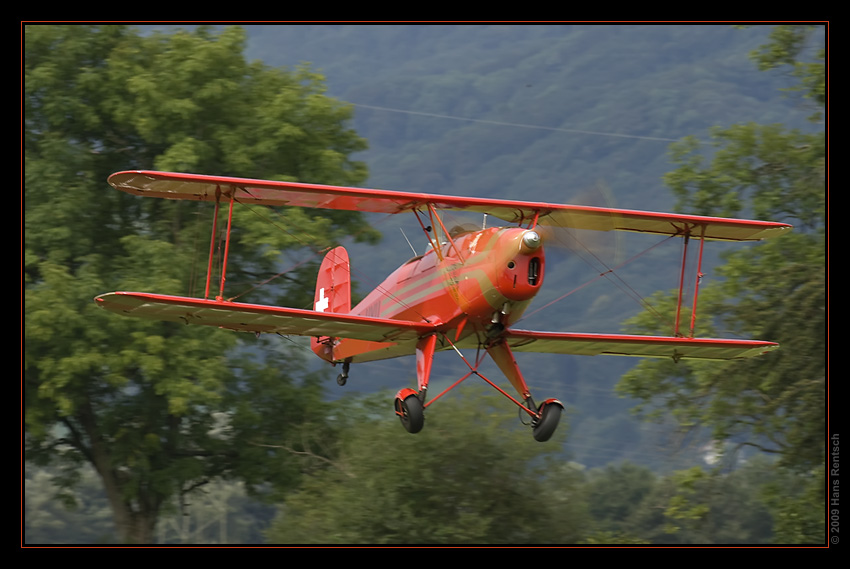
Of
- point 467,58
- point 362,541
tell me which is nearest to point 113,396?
point 362,541

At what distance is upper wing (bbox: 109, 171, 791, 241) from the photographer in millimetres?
11016

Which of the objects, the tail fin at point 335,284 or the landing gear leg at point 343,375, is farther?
the tail fin at point 335,284

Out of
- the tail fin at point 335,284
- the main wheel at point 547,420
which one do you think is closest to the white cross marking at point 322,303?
the tail fin at point 335,284

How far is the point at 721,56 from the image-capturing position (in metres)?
141

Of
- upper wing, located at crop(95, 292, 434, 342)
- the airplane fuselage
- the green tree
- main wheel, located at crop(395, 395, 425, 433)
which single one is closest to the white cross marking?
the green tree

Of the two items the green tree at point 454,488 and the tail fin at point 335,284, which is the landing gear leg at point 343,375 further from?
the green tree at point 454,488

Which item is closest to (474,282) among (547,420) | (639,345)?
(547,420)

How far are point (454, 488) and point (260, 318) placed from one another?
993 cm

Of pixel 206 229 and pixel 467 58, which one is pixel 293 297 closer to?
pixel 206 229

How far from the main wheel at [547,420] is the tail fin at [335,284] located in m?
5.56

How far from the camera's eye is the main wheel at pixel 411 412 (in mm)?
10609

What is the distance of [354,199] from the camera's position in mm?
11430

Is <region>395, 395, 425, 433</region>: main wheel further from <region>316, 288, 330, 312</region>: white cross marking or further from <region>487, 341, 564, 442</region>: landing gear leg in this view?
<region>316, 288, 330, 312</region>: white cross marking

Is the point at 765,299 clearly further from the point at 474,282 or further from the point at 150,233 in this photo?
the point at 150,233
